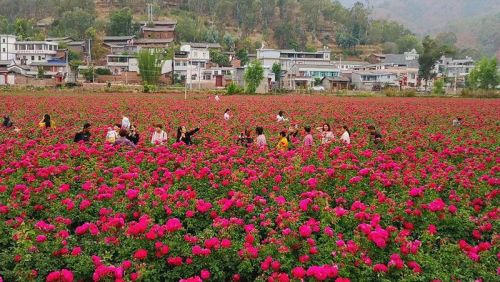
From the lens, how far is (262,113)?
2545cm

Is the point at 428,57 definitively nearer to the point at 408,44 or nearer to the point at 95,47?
the point at 408,44

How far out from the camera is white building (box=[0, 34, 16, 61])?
80375mm

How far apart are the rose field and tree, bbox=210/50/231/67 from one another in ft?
261

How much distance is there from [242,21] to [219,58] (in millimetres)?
38032

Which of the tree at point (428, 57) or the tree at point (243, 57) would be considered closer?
the tree at point (428, 57)

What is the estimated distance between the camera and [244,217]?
6590 millimetres

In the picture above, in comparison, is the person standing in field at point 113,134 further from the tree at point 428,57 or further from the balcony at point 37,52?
the tree at point 428,57

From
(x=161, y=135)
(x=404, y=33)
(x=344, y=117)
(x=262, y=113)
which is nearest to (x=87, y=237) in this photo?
(x=161, y=135)

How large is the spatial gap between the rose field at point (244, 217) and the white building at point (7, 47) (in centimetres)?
8009

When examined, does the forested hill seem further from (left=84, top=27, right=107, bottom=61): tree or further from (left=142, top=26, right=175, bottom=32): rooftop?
(left=84, top=27, right=107, bottom=61): tree

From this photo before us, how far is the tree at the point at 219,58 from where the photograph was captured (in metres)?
88.6

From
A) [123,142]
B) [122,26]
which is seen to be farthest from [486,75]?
[123,142]

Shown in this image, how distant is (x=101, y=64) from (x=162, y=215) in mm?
85546

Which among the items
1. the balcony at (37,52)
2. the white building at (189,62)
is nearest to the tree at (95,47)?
the balcony at (37,52)
